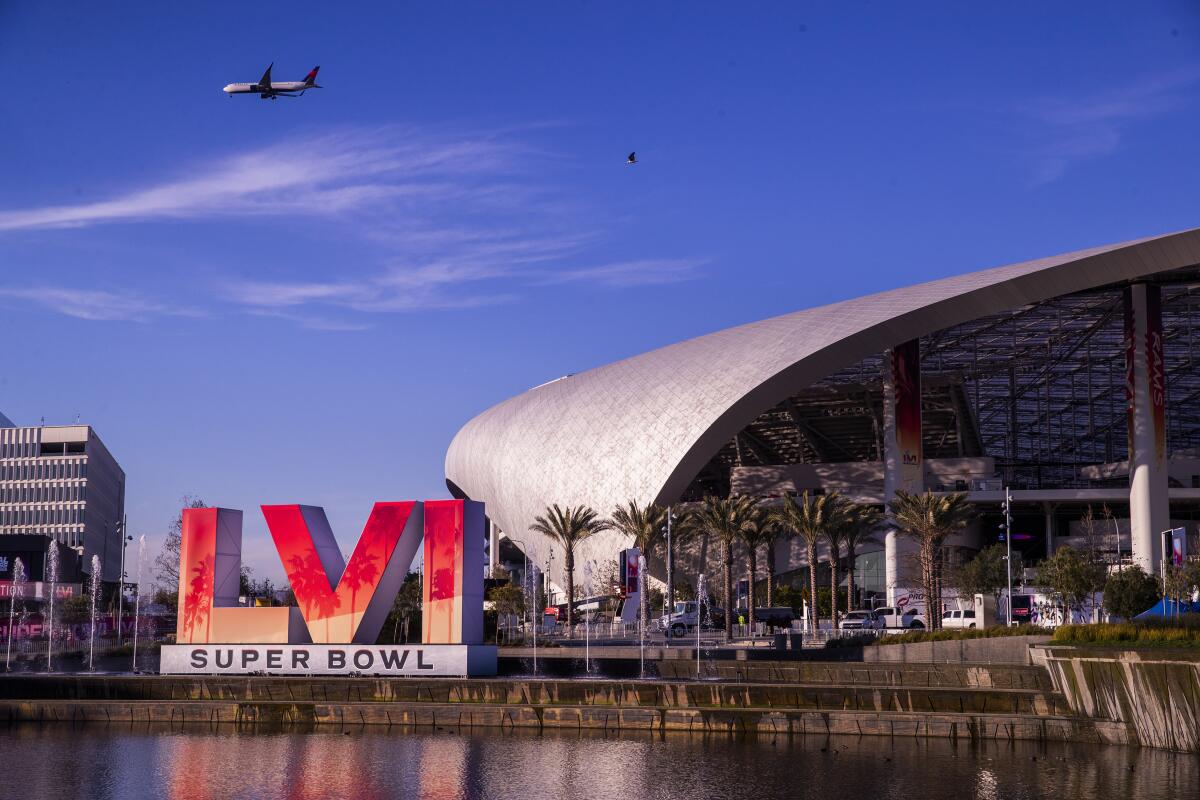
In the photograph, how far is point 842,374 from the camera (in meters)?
74.6

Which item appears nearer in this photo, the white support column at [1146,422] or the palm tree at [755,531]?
the palm tree at [755,531]

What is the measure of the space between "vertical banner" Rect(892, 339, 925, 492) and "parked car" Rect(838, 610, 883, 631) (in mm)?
7169

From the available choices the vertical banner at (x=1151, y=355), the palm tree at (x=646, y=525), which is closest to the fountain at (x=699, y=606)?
the palm tree at (x=646, y=525)

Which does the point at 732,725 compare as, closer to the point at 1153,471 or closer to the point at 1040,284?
the point at 1040,284

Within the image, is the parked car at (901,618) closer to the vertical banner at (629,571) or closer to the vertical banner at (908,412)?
the vertical banner at (908,412)

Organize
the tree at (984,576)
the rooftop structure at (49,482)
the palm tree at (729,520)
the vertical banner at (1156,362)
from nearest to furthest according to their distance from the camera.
Result: the palm tree at (729,520) < the vertical banner at (1156,362) < the tree at (984,576) < the rooftop structure at (49,482)

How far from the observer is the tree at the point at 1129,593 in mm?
42688

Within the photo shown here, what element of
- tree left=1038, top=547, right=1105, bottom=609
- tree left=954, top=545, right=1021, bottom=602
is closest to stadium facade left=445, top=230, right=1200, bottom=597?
tree left=954, top=545, right=1021, bottom=602

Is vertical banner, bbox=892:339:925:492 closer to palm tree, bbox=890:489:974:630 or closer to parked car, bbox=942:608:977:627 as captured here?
parked car, bbox=942:608:977:627

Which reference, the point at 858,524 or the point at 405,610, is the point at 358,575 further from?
the point at 858,524

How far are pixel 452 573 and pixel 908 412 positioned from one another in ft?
119

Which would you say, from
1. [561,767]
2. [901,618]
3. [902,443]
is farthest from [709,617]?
[561,767]

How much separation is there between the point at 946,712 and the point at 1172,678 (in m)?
5.52

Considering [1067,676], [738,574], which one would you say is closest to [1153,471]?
[738,574]
